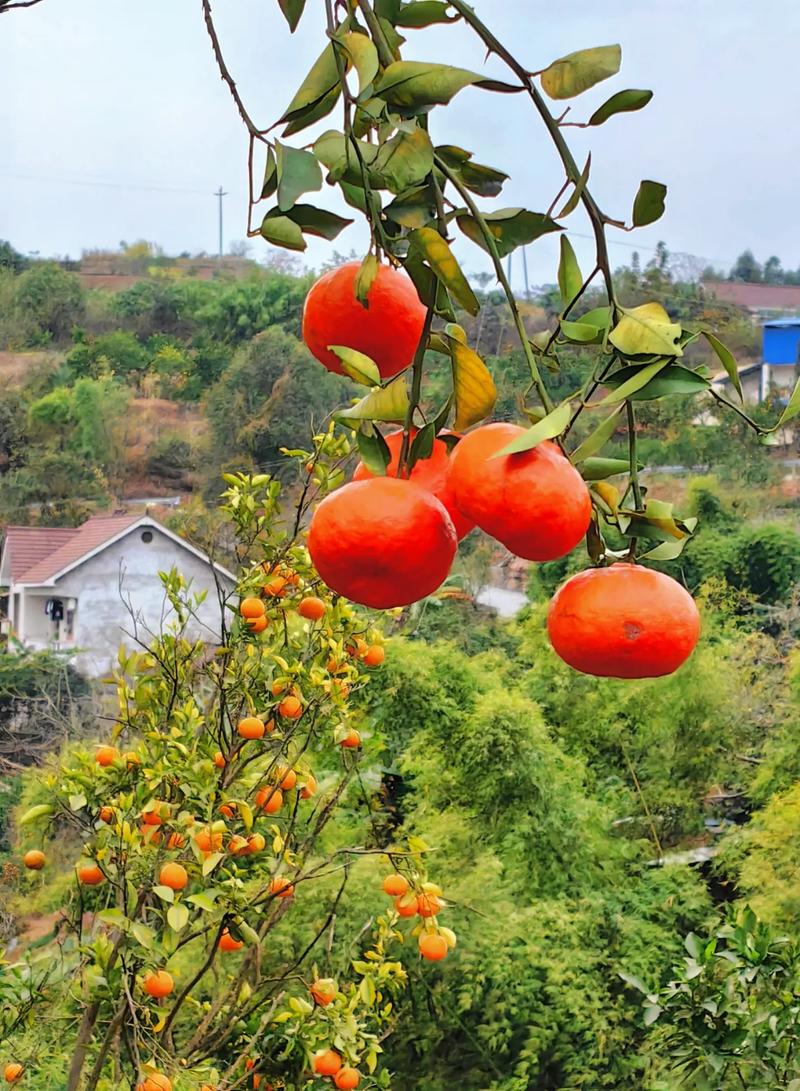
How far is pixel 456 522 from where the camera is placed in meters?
0.27

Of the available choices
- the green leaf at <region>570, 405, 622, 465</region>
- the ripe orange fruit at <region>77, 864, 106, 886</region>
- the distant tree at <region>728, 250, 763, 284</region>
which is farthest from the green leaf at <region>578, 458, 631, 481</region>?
the distant tree at <region>728, 250, 763, 284</region>

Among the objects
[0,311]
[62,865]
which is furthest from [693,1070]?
[0,311]

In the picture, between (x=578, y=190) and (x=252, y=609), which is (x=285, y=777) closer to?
(x=252, y=609)

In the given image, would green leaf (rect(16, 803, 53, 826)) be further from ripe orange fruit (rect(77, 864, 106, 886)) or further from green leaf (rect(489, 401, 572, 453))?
green leaf (rect(489, 401, 572, 453))

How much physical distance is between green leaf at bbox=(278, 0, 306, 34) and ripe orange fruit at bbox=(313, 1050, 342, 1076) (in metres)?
0.96

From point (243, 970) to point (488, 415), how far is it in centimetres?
103

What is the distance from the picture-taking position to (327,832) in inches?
105

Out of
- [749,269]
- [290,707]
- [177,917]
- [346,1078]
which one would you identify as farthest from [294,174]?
[749,269]

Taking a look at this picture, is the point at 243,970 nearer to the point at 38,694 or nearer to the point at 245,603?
the point at 245,603

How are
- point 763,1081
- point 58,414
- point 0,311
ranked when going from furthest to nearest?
point 0,311 → point 58,414 → point 763,1081

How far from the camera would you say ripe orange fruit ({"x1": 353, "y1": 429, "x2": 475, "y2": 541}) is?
26 centimetres

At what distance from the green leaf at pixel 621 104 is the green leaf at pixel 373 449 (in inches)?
3.5

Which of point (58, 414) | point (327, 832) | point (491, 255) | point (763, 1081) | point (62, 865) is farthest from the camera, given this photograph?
point (58, 414)

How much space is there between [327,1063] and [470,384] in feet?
3.14
